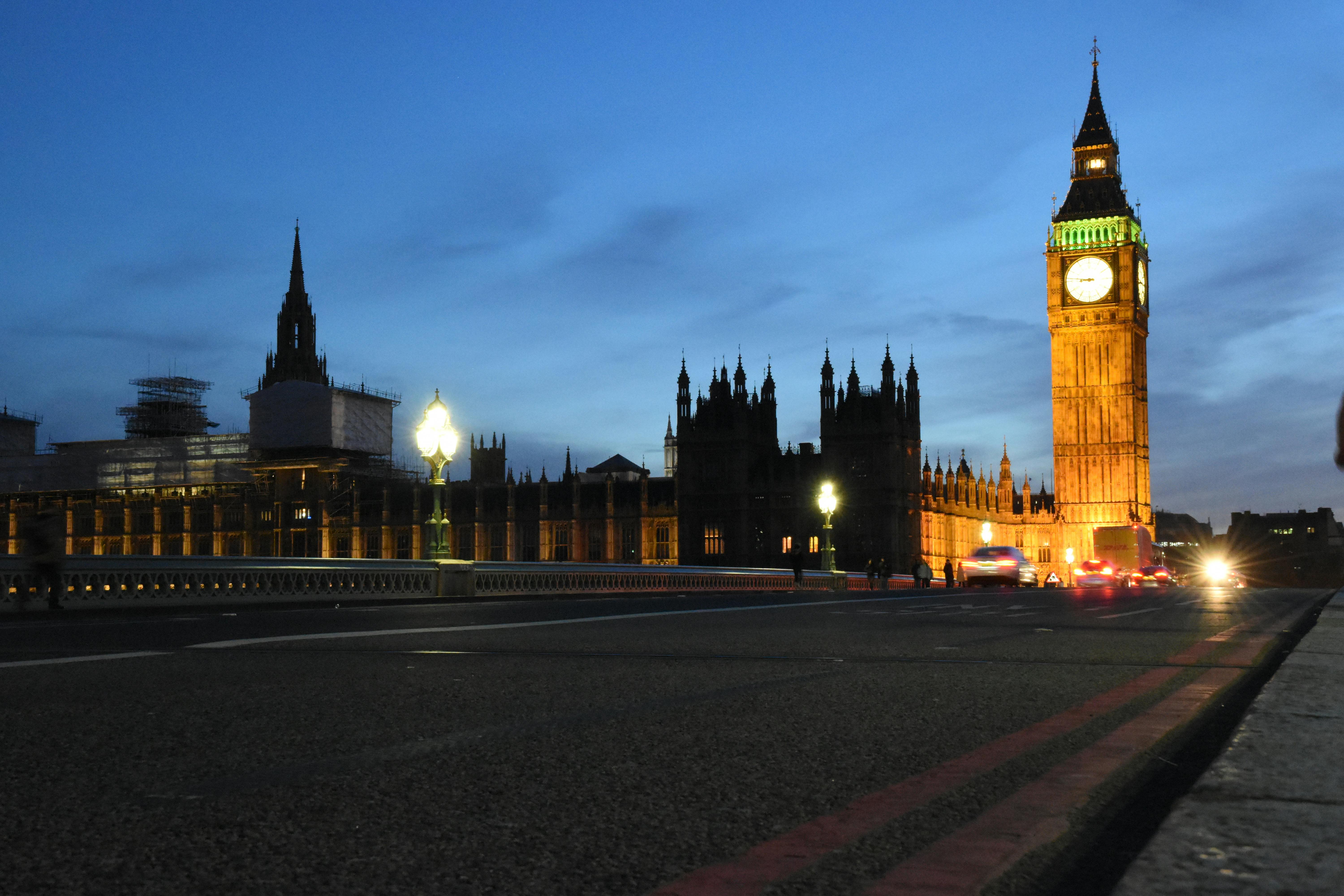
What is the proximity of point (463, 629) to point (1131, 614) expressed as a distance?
7658 mm

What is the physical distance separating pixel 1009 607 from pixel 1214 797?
14.6m

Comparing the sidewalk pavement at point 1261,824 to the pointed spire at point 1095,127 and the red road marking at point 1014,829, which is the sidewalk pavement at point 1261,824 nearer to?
the red road marking at point 1014,829

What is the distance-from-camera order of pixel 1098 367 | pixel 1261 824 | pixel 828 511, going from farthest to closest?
pixel 1098 367 → pixel 828 511 → pixel 1261 824

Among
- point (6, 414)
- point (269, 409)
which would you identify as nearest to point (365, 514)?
point (269, 409)

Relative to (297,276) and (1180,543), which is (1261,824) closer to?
(297,276)

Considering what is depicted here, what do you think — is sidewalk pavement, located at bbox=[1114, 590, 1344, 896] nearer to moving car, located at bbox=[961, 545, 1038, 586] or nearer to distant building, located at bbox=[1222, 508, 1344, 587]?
moving car, located at bbox=[961, 545, 1038, 586]

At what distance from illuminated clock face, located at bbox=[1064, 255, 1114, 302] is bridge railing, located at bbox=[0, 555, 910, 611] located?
269 feet

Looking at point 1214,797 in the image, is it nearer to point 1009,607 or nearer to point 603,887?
point 603,887

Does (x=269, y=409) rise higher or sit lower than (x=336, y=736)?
higher

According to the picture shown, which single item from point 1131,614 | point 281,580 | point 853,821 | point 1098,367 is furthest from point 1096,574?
point 1098,367

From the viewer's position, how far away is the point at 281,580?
20719 millimetres

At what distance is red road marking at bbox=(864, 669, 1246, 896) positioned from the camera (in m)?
2.29

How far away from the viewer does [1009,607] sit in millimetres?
16578

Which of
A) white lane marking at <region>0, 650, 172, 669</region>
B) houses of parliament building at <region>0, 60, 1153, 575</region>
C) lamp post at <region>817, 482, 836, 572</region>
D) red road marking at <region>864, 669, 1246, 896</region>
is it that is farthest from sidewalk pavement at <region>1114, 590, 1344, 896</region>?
houses of parliament building at <region>0, 60, 1153, 575</region>
